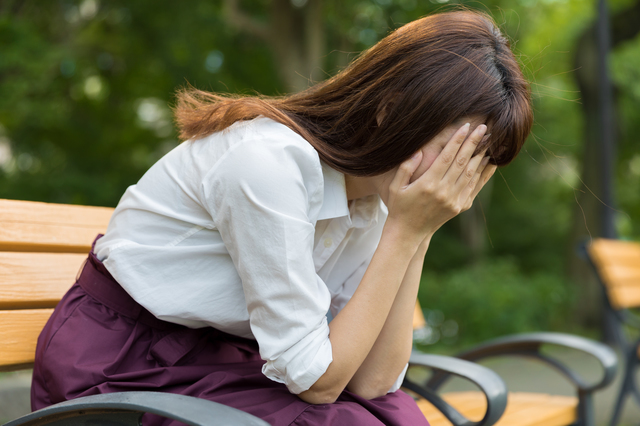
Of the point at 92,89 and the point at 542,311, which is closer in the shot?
the point at 542,311

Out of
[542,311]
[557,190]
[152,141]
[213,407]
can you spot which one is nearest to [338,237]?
[213,407]

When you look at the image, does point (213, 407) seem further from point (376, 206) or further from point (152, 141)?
point (152, 141)

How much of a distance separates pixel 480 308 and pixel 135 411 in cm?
594

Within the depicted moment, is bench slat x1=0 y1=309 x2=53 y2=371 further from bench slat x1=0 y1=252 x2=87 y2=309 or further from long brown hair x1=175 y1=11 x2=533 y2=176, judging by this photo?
long brown hair x1=175 y1=11 x2=533 y2=176

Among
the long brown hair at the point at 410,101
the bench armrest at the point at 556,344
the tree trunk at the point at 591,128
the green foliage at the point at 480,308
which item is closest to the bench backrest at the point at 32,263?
the long brown hair at the point at 410,101

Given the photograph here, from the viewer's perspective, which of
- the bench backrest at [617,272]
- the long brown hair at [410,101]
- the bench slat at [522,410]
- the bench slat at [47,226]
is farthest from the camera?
the bench backrest at [617,272]

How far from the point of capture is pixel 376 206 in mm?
1718

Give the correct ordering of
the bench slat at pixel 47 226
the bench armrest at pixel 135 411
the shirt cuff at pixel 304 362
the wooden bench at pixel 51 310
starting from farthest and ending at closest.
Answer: the bench slat at pixel 47 226, the wooden bench at pixel 51 310, the shirt cuff at pixel 304 362, the bench armrest at pixel 135 411

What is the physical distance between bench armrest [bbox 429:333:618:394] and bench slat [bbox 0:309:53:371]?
139 centimetres

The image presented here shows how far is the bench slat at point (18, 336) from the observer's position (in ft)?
5.29

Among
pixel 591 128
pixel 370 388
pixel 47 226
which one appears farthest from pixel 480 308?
pixel 47 226

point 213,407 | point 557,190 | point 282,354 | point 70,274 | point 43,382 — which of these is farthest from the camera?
point 557,190

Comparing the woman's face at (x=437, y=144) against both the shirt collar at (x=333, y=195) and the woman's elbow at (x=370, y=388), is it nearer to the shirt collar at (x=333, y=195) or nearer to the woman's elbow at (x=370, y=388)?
the shirt collar at (x=333, y=195)

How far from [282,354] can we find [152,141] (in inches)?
320
